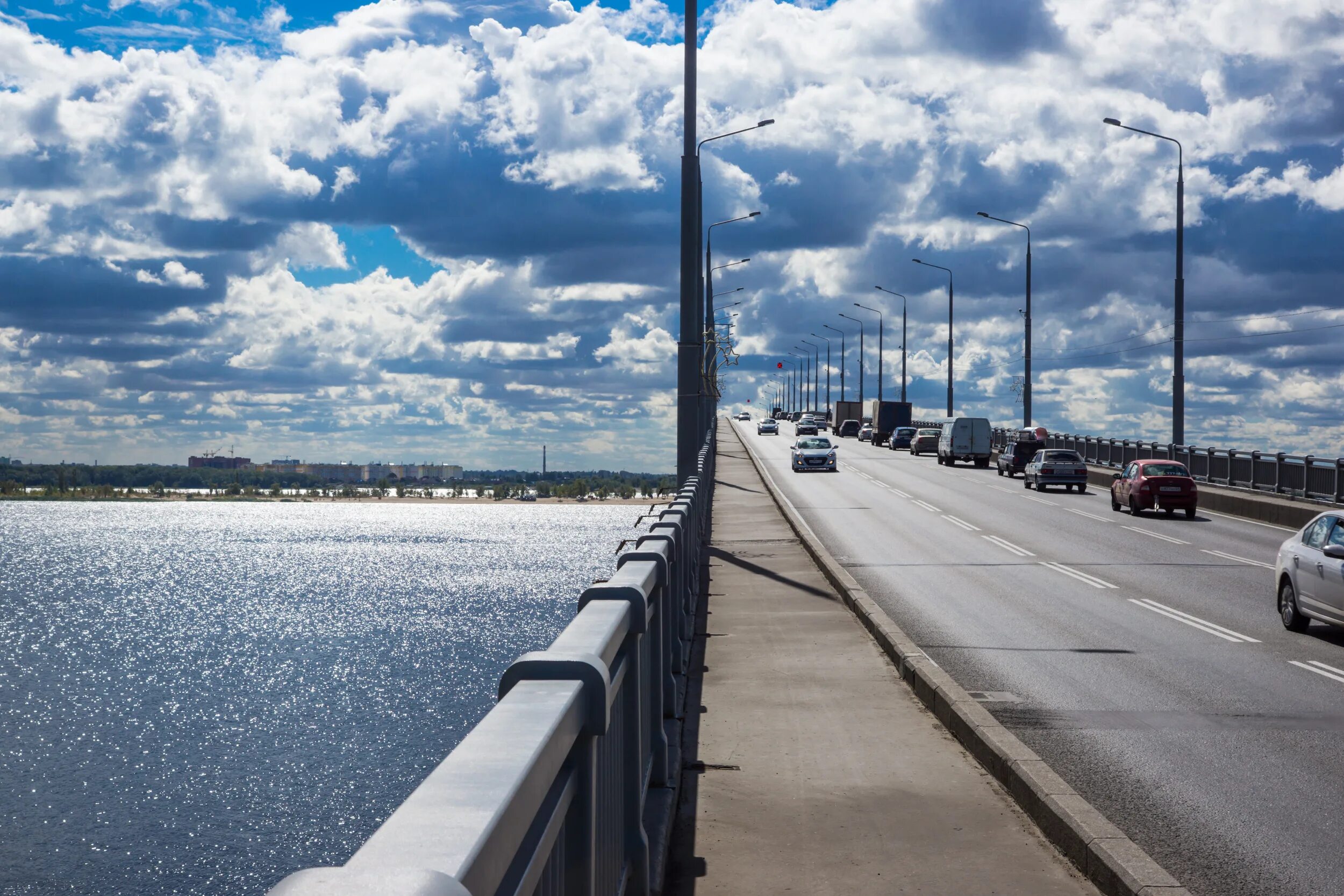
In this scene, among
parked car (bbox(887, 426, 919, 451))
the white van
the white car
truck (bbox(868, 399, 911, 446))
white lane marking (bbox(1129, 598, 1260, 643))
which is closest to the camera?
white lane marking (bbox(1129, 598, 1260, 643))

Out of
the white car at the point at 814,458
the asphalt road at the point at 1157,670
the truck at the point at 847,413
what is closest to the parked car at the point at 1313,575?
the asphalt road at the point at 1157,670

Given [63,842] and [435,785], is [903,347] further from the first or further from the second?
[435,785]

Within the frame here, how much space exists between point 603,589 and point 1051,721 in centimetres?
632

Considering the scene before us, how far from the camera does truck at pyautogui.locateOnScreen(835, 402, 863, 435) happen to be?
11331cm

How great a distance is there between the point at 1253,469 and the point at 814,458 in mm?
23248

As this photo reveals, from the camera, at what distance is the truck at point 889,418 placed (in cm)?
9050

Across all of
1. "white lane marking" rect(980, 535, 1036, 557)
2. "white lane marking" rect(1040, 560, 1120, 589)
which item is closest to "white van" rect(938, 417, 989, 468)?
"white lane marking" rect(980, 535, 1036, 557)

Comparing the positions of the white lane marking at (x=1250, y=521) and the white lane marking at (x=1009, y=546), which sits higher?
the white lane marking at (x=1250, y=521)

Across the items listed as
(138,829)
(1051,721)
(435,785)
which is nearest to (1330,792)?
(1051,721)

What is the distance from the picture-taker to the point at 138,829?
5156 cm

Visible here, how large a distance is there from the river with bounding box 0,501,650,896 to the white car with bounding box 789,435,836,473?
18.9 m

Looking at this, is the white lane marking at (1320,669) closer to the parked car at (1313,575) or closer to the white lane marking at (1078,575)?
the parked car at (1313,575)

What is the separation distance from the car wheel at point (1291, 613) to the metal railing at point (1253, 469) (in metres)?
19.0

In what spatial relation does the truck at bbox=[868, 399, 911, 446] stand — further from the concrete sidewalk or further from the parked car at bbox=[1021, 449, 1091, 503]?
the concrete sidewalk
